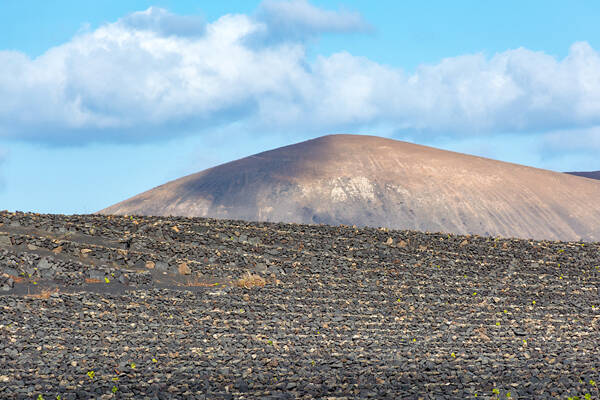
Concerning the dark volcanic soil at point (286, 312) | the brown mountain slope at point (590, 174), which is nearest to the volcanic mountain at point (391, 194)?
the brown mountain slope at point (590, 174)

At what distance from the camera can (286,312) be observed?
15789 mm

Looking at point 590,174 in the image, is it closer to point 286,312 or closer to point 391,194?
point 391,194

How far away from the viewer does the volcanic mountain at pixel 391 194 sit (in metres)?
80.1

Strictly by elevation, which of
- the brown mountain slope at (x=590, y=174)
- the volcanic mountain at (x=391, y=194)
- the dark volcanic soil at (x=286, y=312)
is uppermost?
the brown mountain slope at (x=590, y=174)

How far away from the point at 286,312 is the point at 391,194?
227 feet

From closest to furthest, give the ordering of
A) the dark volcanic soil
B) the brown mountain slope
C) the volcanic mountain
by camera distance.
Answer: the dark volcanic soil < the volcanic mountain < the brown mountain slope

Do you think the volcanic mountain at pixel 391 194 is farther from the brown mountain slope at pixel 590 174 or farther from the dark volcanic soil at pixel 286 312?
the dark volcanic soil at pixel 286 312

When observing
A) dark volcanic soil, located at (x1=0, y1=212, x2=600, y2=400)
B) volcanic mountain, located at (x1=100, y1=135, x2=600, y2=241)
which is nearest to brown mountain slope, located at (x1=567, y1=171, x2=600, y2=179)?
volcanic mountain, located at (x1=100, y1=135, x2=600, y2=241)

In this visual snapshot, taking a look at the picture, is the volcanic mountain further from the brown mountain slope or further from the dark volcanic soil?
the dark volcanic soil

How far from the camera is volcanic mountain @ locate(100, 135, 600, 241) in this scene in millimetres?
80062

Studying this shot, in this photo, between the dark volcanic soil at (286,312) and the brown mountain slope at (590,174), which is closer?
the dark volcanic soil at (286,312)

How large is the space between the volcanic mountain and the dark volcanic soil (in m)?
54.9

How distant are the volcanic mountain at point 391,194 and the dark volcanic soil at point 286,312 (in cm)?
5486

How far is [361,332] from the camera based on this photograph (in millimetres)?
14445
